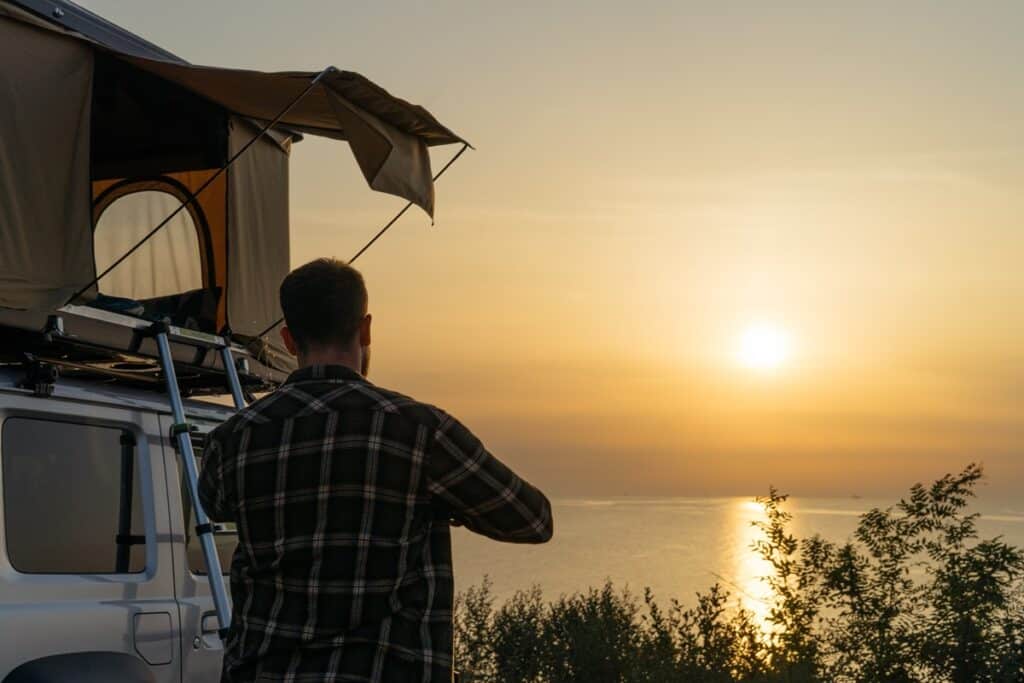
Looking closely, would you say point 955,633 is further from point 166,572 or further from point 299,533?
point 299,533

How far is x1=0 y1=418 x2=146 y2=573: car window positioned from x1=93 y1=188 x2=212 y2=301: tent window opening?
7.75ft

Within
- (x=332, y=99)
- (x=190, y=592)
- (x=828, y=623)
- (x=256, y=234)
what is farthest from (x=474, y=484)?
(x=828, y=623)

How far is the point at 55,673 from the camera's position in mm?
4113

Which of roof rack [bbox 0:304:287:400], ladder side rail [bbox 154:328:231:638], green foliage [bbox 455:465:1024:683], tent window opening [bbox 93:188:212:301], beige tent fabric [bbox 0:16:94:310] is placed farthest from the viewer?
green foliage [bbox 455:465:1024:683]

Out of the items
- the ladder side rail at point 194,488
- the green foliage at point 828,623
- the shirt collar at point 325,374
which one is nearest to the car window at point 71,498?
the ladder side rail at point 194,488

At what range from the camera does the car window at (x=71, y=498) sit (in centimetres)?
430

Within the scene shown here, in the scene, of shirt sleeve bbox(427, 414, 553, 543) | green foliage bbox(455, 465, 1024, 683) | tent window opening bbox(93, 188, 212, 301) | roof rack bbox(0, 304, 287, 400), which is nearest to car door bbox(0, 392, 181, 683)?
roof rack bbox(0, 304, 287, 400)

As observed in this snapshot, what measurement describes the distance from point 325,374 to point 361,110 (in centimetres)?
308

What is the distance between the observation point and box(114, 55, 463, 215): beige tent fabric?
5645mm

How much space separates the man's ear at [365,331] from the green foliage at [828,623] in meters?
6.74

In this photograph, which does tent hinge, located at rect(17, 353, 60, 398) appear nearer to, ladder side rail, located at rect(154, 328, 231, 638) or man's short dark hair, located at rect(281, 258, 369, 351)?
ladder side rail, located at rect(154, 328, 231, 638)

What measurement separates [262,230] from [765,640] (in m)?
4.87

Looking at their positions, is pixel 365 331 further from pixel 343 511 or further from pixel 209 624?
pixel 209 624

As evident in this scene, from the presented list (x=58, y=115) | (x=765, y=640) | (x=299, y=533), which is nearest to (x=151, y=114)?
(x=58, y=115)
